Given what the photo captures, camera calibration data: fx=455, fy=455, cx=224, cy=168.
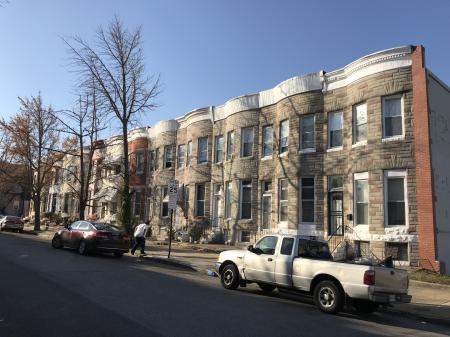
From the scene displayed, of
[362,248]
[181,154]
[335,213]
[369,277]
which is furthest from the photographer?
[181,154]

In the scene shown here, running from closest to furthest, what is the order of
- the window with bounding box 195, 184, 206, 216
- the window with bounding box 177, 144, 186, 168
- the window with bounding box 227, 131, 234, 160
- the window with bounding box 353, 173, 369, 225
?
the window with bounding box 353, 173, 369, 225
the window with bounding box 227, 131, 234, 160
the window with bounding box 195, 184, 206, 216
the window with bounding box 177, 144, 186, 168

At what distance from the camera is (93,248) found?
1856cm

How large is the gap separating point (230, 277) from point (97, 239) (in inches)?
322

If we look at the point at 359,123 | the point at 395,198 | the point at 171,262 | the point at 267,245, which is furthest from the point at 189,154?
the point at 267,245

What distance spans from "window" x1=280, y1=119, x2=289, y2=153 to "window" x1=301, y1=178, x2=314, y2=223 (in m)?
2.20

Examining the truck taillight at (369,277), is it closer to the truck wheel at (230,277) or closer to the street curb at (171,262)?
the truck wheel at (230,277)

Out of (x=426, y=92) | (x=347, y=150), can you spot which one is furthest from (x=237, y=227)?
(x=426, y=92)

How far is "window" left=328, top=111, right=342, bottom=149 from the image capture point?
20.9m

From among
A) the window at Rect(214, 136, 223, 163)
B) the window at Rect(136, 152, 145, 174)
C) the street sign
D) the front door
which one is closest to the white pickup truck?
the street sign

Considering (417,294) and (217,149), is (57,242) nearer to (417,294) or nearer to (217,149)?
(217,149)

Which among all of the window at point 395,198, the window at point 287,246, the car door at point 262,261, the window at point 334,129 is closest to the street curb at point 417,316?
the window at point 287,246

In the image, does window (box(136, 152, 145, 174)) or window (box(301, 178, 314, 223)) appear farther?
window (box(136, 152, 145, 174))

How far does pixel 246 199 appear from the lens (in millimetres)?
25500

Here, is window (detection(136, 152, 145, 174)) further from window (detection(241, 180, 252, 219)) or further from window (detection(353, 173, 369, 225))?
window (detection(353, 173, 369, 225))
